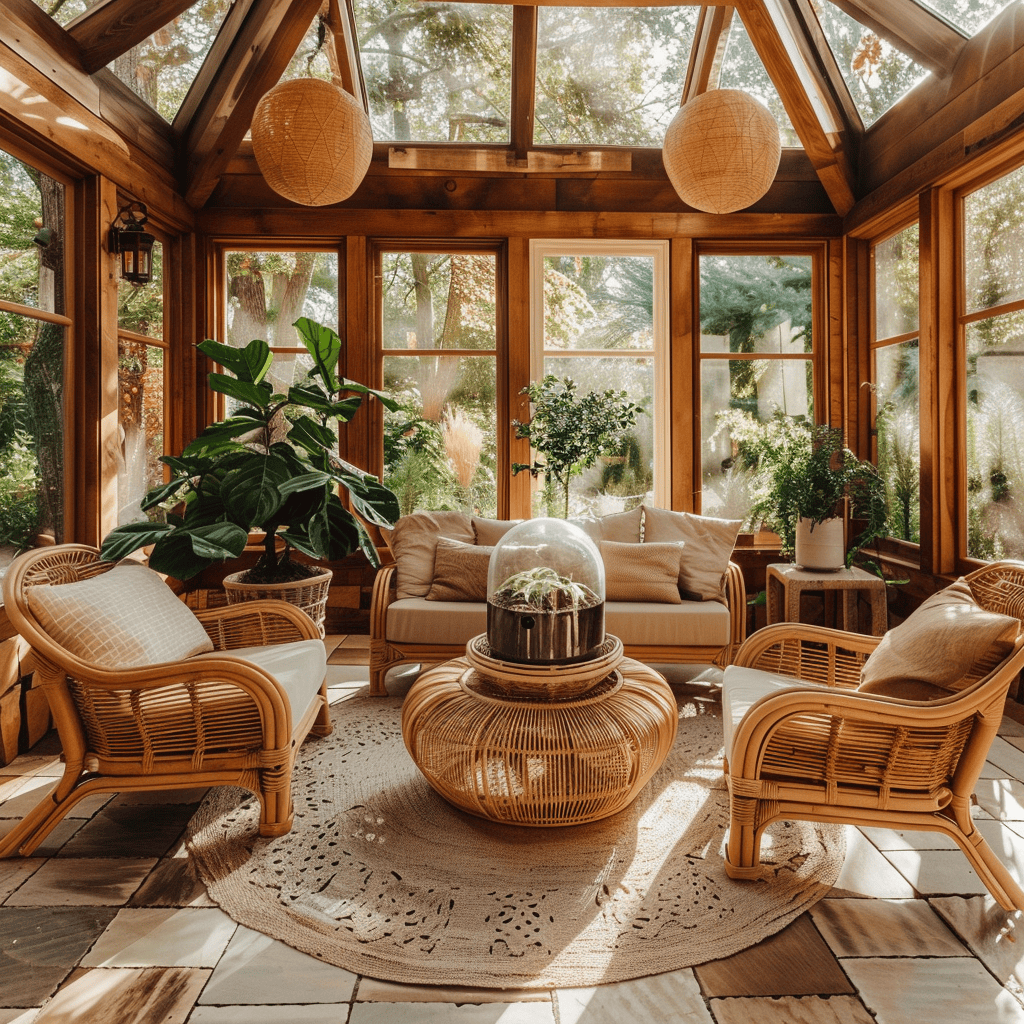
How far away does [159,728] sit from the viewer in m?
2.23

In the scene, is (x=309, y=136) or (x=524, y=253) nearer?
(x=309, y=136)

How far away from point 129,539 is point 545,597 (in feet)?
5.79

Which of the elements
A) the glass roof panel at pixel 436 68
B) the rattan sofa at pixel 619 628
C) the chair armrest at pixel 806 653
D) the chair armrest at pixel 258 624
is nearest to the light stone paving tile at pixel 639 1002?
the chair armrest at pixel 806 653

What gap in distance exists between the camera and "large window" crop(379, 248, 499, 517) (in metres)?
5.16

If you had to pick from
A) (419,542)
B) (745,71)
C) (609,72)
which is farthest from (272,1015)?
(745,71)

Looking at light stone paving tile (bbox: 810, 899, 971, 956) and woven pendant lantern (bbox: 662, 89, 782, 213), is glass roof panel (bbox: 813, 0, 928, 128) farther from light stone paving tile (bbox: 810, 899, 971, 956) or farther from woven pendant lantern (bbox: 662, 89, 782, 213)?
light stone paving tile (bbox: 810, 899, 971, 956)

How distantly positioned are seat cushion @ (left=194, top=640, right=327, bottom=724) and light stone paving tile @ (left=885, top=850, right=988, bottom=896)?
1918 mm

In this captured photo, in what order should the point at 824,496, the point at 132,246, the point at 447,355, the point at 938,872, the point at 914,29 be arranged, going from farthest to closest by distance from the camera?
the point at 447,355, the point at 824,496, the point at 132,246, the point at 914,29, the point at 938,872

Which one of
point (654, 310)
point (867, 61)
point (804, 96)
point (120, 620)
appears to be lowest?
point (120, 620)

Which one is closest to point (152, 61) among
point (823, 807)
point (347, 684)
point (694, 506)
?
point (347, 684)

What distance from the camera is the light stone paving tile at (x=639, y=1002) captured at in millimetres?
1584

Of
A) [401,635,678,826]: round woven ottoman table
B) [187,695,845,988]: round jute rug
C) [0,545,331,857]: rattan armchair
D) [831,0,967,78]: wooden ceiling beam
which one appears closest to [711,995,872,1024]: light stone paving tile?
[187,695,845,988]: round jute rug

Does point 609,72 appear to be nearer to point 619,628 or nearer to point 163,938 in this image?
point 619,628

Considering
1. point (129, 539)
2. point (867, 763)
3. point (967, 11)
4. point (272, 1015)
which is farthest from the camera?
point (967, 11)
